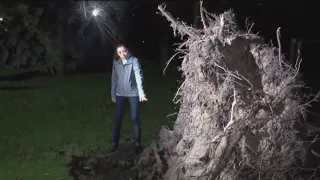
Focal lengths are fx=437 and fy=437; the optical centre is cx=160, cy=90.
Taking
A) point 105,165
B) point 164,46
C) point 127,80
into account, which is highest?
point 164,46

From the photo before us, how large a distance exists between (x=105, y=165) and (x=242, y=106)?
2336 millimetres

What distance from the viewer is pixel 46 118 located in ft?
31.9

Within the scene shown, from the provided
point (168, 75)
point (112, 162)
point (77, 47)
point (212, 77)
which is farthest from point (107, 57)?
point (212, 77)

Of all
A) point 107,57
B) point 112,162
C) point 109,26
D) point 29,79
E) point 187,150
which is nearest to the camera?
point 187,150

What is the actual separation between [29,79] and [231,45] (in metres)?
13.4

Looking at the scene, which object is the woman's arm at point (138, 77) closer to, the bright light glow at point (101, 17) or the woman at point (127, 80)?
the woman at point (127, 80)

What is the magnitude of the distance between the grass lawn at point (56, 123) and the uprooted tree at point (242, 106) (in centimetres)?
220

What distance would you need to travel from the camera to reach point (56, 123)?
9180 mm

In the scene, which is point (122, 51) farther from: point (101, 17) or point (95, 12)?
point (101, 17)

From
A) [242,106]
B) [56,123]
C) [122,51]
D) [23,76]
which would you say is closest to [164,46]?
[23,76]

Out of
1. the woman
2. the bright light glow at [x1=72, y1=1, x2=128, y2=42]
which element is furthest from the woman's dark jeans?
the bright light glow at [x1=72, y1=1, x2=128, y2=42]

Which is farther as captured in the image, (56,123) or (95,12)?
(95,12)

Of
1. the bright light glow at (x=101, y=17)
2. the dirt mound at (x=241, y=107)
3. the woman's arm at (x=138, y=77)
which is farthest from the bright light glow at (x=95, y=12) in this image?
the dirt mound at (x=241, y=107)

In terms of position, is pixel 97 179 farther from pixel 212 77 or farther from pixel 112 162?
pixel 212 77
